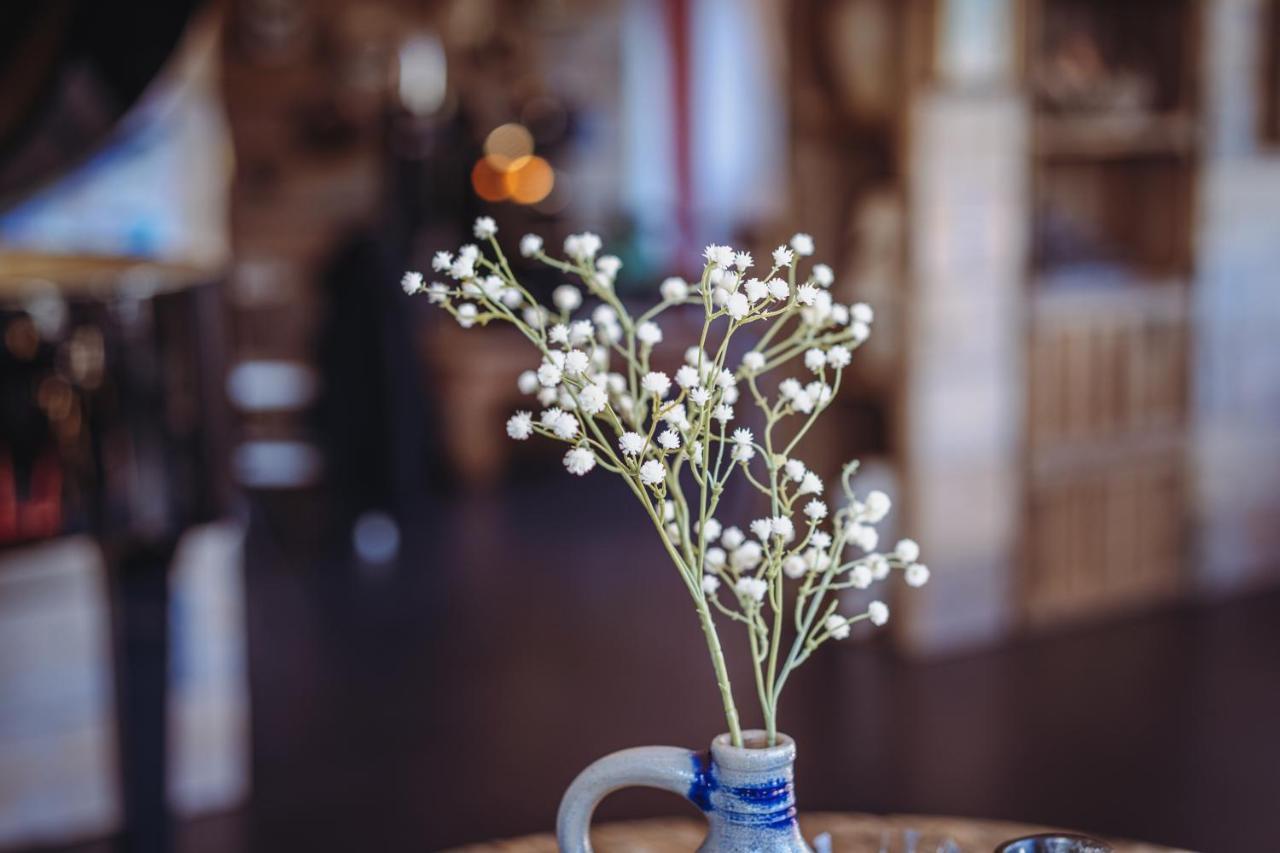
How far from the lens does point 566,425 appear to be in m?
0.86

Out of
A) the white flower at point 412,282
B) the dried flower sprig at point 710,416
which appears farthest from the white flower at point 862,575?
the white flower at point 412,282

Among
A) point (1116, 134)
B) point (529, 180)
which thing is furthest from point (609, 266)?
point (529, 180)

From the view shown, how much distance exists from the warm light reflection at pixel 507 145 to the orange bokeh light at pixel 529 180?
3cm

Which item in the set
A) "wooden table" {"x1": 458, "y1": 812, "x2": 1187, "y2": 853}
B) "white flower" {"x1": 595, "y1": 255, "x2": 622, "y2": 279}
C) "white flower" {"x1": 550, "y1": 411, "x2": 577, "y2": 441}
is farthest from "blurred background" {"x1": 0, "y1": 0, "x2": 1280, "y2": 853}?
"white flower" {"x1": 550, "y1": 411, "x2": 577, "y2": 441}

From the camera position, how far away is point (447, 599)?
4.27 meters

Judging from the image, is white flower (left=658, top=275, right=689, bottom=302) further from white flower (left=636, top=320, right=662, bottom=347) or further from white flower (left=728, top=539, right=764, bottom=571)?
white flower (left=728, top=539, right=764, bottom=571)

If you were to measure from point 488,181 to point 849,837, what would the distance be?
5.75 m

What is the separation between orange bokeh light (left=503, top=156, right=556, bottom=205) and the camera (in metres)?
6.71

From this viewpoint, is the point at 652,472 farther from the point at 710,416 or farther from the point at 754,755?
the point at 754,755

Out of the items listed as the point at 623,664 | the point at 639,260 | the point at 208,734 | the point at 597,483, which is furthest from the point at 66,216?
the point at 639,260

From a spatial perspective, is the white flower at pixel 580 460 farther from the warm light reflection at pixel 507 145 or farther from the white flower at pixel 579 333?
the warm light reflection at pixel 507 145

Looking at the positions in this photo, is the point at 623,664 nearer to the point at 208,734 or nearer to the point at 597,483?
the point at 208,734

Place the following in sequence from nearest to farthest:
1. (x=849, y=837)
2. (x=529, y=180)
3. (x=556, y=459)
A: (x=849, y=837) < (x=556, y=459) < (x=529, y=180)

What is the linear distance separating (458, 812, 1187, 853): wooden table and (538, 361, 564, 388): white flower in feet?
1.41
